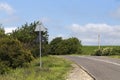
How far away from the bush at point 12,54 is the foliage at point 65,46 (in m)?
63.4

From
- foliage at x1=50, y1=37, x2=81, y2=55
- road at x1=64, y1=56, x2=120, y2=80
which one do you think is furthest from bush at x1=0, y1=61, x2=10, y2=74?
foliage at x1=50, y1=37, x2=81, y2=55

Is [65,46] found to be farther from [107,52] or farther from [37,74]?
[37,74]

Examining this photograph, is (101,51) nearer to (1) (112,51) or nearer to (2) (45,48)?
(1) (112,51)

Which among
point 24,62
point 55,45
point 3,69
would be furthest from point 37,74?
point 55,45

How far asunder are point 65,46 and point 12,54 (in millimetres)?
65151

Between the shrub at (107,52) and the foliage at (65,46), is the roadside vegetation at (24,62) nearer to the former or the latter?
the shrub at (107,52)

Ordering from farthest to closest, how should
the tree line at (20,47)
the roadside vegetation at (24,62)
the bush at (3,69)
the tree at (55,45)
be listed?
the tree at (55,45)
the tree line at (20,47)
the bush at (3,69)
the roadside vegetation at (24,62)

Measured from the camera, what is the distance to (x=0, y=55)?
118 ft

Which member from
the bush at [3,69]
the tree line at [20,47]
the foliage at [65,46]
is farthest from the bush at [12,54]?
the foliage at [65,46]

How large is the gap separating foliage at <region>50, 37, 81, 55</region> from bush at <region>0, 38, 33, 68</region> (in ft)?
208

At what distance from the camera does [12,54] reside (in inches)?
1427

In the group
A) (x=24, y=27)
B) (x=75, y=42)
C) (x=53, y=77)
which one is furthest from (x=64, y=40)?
(x=53, y=77)

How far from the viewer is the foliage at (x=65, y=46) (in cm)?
10131

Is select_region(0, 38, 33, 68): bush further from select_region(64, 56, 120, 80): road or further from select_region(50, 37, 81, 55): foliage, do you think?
select_region(50, 37, 81, 55): foliage
